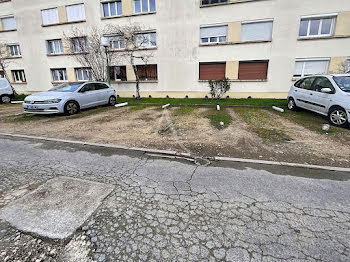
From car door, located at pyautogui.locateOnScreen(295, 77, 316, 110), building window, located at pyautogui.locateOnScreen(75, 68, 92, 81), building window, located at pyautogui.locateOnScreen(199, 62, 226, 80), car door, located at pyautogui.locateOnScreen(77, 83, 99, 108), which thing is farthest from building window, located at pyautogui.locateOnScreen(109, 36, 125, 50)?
car door, located at pyautogui.locateOnScreen(295, 77, 316, 110)

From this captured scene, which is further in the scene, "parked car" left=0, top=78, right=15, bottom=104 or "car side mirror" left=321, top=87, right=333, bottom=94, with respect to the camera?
"parked car" left=0, top=78, right=15, bottom=104

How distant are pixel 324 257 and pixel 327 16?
54.0ft

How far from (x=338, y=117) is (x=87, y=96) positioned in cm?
1054

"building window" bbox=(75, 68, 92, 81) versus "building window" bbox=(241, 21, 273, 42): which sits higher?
"building window" bbox=(241, 21, 273, 42)

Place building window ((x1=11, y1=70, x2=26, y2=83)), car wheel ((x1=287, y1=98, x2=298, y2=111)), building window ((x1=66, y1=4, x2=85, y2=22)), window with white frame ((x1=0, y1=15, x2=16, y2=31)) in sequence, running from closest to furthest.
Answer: car wheel ((x1=287, y1=98, x2=298, y2=111)) → building window ((x1=66, y1=4, x2=85, y2=22)) → window with white frame ((x1=0, y1=15, x2=16, y2=31)) → building window ((x1=11, y1=70, x2=26, y2=83))

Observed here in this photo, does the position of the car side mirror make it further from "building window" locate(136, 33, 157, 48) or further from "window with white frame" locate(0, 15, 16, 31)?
"window with white frame" locate(0, 15, 16, 31)

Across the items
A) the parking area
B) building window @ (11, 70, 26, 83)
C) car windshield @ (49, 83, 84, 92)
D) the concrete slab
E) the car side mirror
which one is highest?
building window @ (11, 70, 26, 83)

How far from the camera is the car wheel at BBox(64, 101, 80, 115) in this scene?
863cm

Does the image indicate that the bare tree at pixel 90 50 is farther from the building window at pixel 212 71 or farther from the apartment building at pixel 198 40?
the building window at pixel 212 71

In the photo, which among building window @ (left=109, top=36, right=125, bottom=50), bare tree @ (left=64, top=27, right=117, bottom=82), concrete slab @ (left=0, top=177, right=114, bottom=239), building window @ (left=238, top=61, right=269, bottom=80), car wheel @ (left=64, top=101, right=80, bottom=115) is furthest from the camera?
building window @ (left=109, top=36, right=125, bottom=50)

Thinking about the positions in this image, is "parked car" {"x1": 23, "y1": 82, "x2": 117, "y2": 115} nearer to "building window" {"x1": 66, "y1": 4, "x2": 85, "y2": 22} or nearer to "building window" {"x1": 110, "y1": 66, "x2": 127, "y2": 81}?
"building window" {"x1": 110, "y1": 66, "x2": 127, "y2": 81}

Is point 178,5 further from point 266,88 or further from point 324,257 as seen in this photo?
point 324,257

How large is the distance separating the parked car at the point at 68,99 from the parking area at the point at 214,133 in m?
0.47

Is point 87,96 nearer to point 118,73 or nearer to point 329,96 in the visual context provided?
point 118,73
